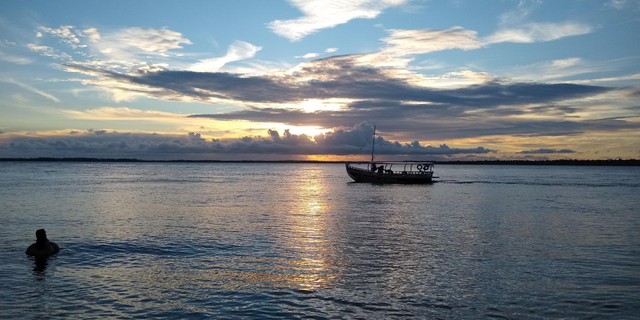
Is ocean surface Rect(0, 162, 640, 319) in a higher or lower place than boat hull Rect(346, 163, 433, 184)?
lower

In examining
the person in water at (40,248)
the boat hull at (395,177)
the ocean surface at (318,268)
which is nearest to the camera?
the ocean surface at (318,268)

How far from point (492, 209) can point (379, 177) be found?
155 ft

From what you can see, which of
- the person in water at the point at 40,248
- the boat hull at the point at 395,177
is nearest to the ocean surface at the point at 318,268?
the person in water at the point at 40,248

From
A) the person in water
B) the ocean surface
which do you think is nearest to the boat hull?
the ocean surface

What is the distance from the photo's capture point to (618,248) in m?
24.9

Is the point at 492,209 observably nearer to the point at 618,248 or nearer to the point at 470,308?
the point at 618,248

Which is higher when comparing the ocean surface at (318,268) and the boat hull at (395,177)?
the boat hull at (395,177)

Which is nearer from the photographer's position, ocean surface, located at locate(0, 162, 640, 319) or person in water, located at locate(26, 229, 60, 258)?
ocean surface, located at locate(0, 162, 640, 319)

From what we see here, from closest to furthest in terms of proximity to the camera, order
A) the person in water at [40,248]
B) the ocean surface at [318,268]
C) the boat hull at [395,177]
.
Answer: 1. the ocean surface at [318,268]
2. the person in water at [40,248]
3. the boat hull at [395,177]

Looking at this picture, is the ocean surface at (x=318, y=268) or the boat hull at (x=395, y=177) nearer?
the ocean surface at (x=318, y=268)

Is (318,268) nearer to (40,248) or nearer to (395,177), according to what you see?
(40,248)

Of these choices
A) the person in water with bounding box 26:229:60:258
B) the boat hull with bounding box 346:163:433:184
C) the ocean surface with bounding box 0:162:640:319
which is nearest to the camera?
the ocean surface with bounding box 0:162:640:319

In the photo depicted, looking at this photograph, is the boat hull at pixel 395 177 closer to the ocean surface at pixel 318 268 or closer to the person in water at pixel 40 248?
the ocean surface at pixel 318 268

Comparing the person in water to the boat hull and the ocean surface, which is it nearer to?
the ocean surface
